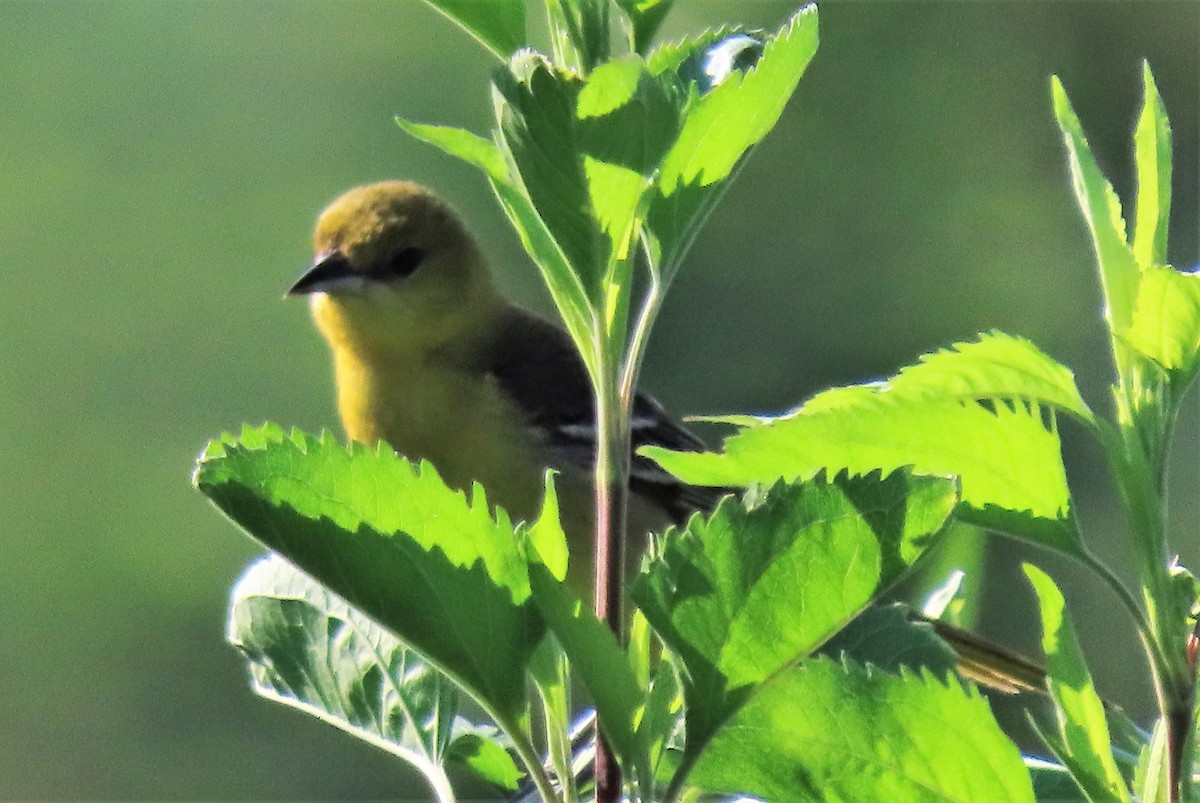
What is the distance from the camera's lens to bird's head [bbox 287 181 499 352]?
3.40 meters

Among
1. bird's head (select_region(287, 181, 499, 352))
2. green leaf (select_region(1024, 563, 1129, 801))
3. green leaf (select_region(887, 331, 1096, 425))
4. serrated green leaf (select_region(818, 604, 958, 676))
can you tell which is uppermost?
bird's head (select_region(287, 181, 499, 352))

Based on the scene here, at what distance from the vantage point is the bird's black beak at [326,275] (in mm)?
3328

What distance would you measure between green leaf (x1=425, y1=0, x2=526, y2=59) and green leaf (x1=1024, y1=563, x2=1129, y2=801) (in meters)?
0.38

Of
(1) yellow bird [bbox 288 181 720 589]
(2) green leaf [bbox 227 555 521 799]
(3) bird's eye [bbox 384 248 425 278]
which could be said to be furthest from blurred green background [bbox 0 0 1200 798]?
(2) green leaf [bbox 227 555 521 799]

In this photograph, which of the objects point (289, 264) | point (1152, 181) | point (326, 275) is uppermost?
point (289, 264)

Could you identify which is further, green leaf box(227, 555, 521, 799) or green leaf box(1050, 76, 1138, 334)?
green leaf box(227, 555, 521, 799)

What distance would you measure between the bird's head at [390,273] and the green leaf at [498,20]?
2432 millimetres

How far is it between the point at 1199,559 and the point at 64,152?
32.6ft

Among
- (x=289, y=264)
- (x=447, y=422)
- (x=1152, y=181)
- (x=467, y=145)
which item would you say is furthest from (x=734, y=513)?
(x=289, y=264)

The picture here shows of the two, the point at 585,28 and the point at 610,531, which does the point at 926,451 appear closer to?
the point at 610,531

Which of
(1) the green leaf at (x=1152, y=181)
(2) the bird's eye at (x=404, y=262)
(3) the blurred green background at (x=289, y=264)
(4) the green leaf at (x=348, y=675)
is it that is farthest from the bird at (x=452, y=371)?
(3) the blurred green background at (x=289, y=264)

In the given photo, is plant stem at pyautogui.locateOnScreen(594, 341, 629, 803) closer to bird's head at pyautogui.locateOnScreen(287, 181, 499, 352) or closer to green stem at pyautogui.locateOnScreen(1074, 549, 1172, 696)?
green stem at pyautogui.locateOnScreen(1074, 549, 1172, 696)

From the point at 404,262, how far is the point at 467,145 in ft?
8.82

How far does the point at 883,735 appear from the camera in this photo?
0.82 meters
